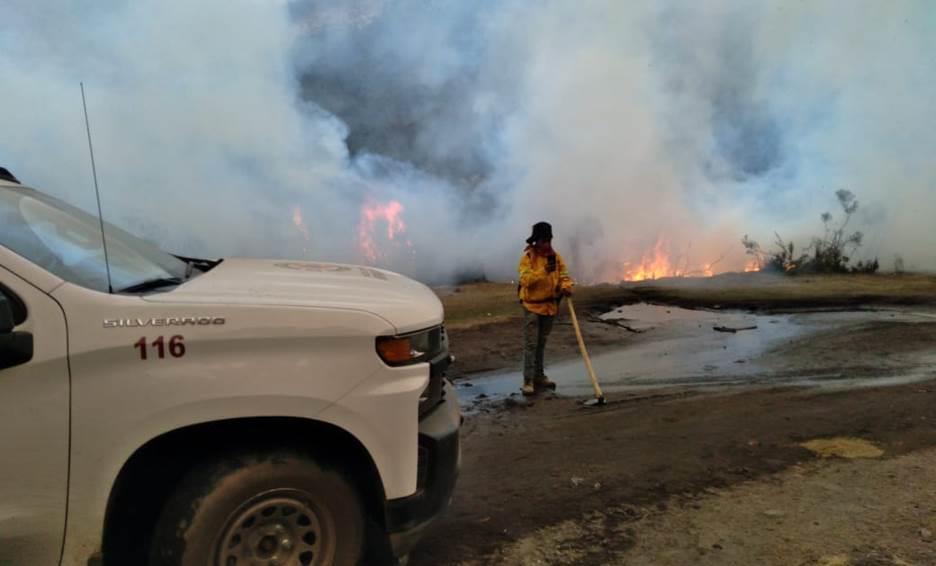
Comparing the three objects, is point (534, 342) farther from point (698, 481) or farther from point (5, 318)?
point (5, 318)

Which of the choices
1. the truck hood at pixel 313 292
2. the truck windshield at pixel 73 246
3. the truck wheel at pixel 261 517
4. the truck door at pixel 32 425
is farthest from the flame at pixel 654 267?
the truck door at pixel 32 425

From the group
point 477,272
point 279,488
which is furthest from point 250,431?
point 477,272

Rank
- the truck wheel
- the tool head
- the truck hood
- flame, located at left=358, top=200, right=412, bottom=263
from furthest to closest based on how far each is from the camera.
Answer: flame, located at left=358, top=200, right=412, bottom=263, the tool head, the truck hood, the truck wheel

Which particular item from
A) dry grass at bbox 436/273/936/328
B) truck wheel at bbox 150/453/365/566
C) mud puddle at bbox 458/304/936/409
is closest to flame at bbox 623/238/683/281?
dry grass at bbox 436/273/936/328

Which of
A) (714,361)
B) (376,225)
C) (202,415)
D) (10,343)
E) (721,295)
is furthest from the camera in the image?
(376,225)

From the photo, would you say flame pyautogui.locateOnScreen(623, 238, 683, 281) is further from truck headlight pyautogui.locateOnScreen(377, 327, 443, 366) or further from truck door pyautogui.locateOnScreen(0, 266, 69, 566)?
truck door pyautogui.locateOnScreen(0, 266, 69, 566)

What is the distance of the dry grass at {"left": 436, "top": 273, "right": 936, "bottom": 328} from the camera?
12.4m

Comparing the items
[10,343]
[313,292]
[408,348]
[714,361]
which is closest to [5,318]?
[10,343]

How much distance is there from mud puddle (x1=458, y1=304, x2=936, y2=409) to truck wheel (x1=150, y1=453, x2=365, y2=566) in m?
4.21

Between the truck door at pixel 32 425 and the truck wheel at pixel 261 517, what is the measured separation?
0.37 metres

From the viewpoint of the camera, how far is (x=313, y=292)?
269 cm

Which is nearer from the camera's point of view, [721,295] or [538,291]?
[538,291]

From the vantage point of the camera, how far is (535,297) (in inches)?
284

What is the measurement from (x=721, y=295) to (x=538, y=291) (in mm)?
7627
